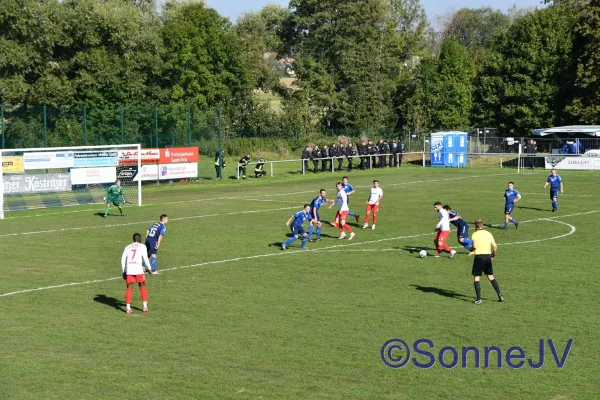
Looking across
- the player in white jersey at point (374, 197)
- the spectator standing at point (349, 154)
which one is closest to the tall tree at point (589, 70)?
the spectator standing at point (349, 154)

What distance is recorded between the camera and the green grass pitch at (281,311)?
14.6 metres

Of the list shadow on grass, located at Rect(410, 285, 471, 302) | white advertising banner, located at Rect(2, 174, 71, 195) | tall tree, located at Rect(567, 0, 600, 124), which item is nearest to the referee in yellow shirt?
shadow on grass, located at Rect(410, 285, 471, 302)

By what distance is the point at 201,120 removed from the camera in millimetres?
56438

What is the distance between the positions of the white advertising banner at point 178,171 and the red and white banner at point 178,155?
0.26 metres

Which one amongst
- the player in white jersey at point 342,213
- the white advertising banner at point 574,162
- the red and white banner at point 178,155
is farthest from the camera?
the white advertising banner at point 574,162

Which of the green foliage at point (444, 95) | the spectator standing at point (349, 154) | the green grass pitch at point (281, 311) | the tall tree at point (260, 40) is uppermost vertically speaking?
the tall tree at point (260, 40)

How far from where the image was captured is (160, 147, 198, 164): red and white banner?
172 feet

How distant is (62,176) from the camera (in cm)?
4228

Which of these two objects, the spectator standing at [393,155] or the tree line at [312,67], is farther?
the tree line at [312,67]

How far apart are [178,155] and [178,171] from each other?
1061 mm

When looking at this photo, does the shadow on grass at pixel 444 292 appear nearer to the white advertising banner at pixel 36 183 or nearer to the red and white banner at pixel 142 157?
the white advertising banner at pixel 36 183

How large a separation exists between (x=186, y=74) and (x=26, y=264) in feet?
184

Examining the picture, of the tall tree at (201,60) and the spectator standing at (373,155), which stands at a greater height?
the tall tree at (201,60)

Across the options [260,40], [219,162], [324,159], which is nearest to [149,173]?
[219,162]
